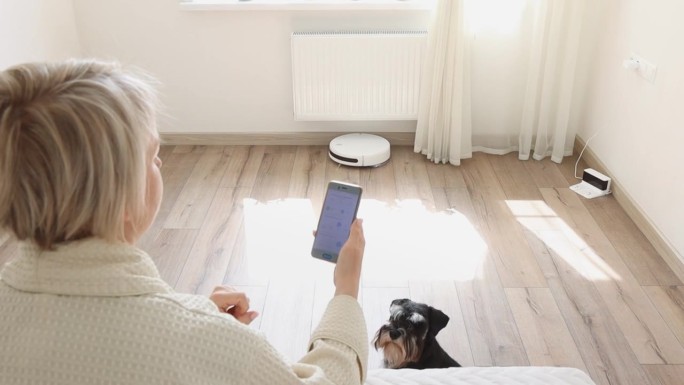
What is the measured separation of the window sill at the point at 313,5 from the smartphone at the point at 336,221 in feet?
6.65

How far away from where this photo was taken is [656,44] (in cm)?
271

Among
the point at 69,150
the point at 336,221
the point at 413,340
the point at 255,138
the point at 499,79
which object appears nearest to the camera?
the point at 69,150

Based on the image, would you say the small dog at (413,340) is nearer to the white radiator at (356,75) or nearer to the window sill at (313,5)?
the white radiator at (356,75)

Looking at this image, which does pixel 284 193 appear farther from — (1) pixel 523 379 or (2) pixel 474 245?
(1) pixel 523 379

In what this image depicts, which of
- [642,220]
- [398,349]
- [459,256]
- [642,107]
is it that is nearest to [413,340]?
[398,349]

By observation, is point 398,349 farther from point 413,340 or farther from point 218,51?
point 218,51

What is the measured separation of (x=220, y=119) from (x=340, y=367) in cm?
283

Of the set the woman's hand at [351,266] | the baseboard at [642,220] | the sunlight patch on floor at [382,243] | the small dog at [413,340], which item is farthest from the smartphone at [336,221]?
the baseboard at [642,220]

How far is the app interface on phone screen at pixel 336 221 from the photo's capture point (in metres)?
1.49

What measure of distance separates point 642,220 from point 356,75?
60.1 inches

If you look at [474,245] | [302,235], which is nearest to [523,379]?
[474,245]

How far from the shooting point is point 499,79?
3.46 meters

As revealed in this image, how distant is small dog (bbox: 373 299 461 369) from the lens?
1823 millimetres

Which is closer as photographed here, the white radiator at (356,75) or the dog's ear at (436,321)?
the dog's ear at (436,321)
